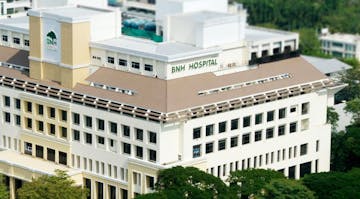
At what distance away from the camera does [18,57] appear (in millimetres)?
112438

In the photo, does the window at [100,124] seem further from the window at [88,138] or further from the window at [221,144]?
the window at [221,144]

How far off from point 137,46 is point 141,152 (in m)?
10.5

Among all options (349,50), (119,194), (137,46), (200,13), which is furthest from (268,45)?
(349,50)

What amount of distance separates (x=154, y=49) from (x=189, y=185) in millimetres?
15205

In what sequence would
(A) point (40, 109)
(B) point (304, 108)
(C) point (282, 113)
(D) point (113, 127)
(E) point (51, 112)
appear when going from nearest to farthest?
(D) point (113, 127)
(E) point (51, 112)
(C) point (282, 113)
(A) point (40, 109)
(B) point (304, 108)

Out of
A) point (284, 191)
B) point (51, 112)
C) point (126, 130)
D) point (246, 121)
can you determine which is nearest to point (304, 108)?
point (246, 121)

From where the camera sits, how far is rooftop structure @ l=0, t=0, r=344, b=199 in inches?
3954

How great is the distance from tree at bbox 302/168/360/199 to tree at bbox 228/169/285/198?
2.78m

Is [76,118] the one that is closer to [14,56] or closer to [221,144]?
[14,56]

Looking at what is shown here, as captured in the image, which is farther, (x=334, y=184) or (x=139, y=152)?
(x=139, y=152)

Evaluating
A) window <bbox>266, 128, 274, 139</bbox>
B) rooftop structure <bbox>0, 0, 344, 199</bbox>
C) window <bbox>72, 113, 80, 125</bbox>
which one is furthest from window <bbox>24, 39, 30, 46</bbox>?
window <bbox>266, 128, 274, 139</bbox>

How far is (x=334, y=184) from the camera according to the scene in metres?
98.6

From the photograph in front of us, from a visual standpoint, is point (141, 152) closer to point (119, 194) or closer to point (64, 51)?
point (119, 194)

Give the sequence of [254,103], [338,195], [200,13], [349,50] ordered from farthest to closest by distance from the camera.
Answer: [349,50], [200,13], [254,103], [338,195]
